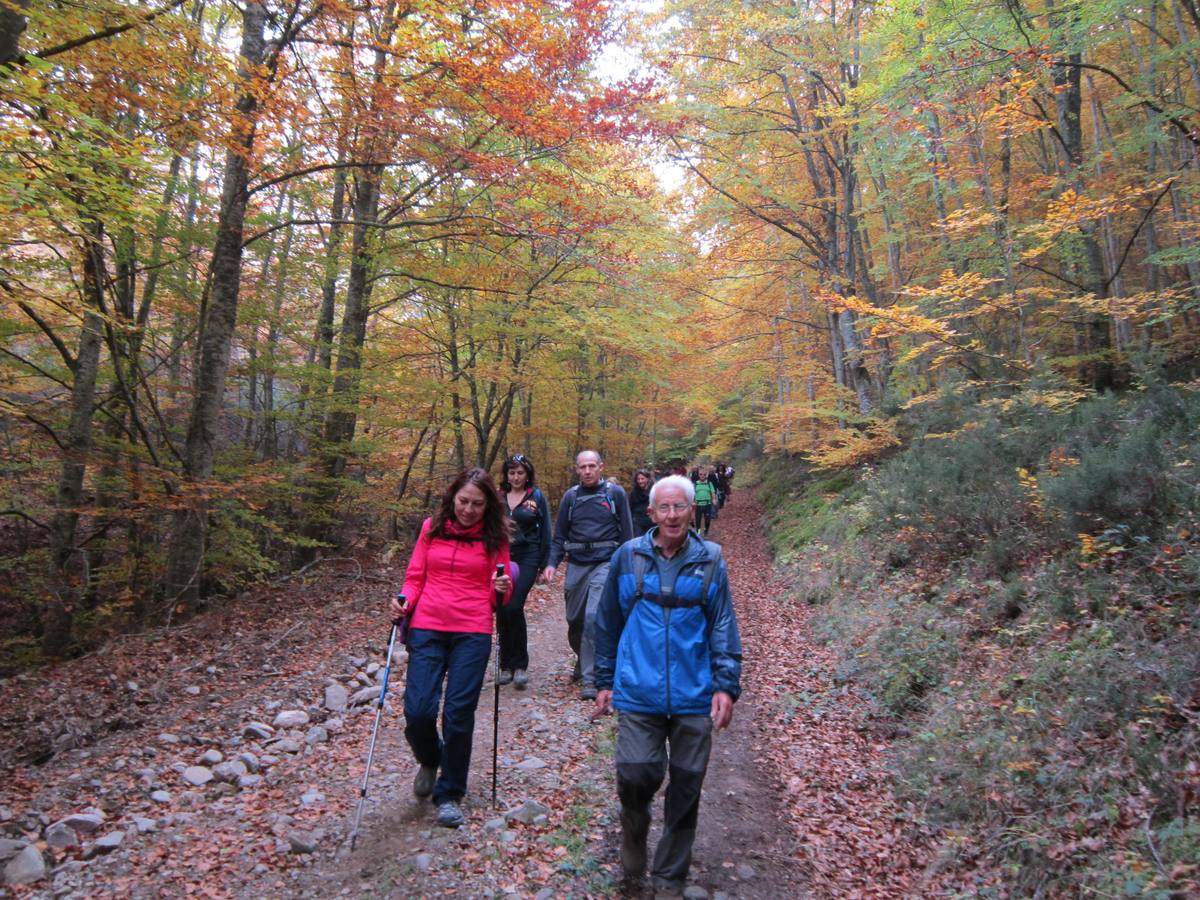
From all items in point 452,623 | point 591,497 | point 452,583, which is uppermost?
point 591,497

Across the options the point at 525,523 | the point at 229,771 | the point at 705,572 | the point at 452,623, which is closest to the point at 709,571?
the point at 705,572

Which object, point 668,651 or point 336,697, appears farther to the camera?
point 336,697

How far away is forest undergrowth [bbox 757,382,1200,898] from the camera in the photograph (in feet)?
10.3

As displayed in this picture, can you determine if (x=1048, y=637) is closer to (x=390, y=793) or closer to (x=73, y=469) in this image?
(x=390, y=793)

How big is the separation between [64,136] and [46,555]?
782 cm

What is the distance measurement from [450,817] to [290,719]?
2398 millimetres

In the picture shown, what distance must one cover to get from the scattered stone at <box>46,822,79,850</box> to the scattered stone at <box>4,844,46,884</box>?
0.15 meters

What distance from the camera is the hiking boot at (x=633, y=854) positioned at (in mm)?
3223

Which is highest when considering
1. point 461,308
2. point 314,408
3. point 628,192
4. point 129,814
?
point 628,192

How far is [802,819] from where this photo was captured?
4156mm

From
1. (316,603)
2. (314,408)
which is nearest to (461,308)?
(314,408)

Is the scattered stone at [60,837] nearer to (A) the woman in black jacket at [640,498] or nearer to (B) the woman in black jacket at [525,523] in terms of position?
(B) the woman in black jacket at [525,523]

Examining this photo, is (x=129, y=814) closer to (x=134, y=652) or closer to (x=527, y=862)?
(x=527, y=862)

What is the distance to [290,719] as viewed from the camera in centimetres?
527
